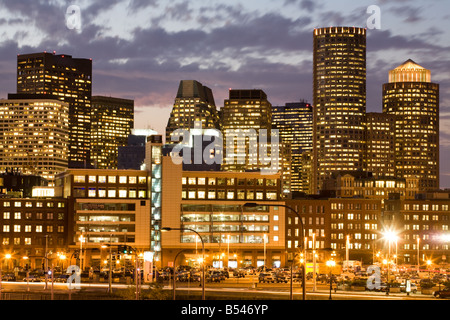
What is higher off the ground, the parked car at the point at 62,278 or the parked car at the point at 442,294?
the parked car at the point at 442,294

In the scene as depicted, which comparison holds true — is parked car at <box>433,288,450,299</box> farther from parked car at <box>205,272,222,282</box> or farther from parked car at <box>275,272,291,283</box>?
parked car at <box>205,272,222,282</box>

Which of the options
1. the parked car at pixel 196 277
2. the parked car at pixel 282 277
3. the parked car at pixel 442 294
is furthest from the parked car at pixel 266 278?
the parked car at pixel 442 294

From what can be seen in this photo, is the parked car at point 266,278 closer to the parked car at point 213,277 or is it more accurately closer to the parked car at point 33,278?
the parked car at point 213,277

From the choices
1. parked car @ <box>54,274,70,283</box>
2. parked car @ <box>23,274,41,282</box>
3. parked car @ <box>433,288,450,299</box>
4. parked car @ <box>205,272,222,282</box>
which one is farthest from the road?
Answer: parked car @ <box>23,274,41,282</box>

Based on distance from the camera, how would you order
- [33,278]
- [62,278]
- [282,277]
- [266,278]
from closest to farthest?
[33,278] → [62,278] → [266,278] → [282,277]

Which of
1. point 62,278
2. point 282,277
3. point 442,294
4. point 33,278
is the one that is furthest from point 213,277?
point 442,294

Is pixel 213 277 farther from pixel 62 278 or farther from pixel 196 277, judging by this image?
pixel 62 278

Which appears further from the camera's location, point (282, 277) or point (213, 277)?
point (213, 277)

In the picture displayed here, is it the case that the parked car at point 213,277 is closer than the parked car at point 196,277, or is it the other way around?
the parked car at point 213,277
